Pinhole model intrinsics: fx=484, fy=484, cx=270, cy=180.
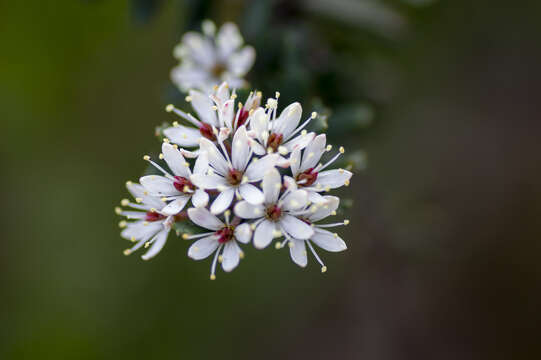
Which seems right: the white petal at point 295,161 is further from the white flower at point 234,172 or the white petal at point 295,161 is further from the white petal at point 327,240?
the white petal at point 327,240

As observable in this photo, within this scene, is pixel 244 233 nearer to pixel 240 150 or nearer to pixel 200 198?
pixel 200 198

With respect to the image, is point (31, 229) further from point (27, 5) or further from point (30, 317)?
point (27, 5)

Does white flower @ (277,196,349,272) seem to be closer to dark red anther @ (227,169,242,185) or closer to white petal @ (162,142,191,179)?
dark red anther @ (227,169,242,185)

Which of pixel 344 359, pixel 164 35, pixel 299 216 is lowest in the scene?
pixel 344 359

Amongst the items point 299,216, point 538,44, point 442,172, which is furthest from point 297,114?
point 538,44

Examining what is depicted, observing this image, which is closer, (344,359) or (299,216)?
(299,216)

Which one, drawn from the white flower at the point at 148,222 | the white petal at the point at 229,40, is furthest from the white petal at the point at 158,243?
the white petal at the point at 229,40
